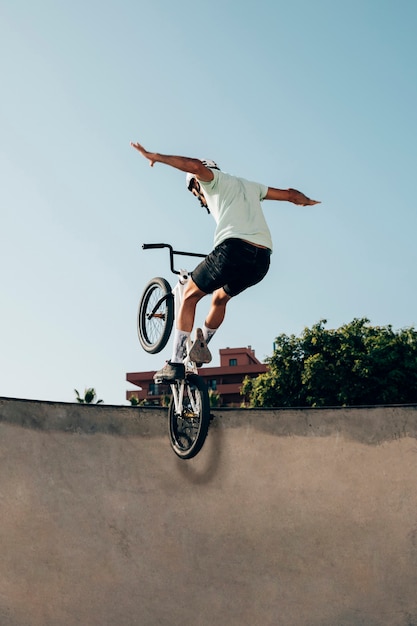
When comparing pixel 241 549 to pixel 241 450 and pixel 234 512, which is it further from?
pixel 241 450

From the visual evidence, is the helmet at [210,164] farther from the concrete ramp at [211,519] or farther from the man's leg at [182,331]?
the concrete ramp at [211,519]

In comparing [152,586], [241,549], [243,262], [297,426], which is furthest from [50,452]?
[243,262]

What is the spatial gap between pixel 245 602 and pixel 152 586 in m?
1.16

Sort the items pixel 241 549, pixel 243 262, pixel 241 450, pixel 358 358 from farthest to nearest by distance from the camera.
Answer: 1. pixel 358 358
2. pixel 241 450
3. pixel 241 549
4. pixel 243 262

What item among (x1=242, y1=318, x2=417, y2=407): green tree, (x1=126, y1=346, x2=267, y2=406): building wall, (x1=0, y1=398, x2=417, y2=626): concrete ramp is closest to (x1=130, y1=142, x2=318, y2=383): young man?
(x1=0, y1=398, x2=417, y2=626): concrete ramp

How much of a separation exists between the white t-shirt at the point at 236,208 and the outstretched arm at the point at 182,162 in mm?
102

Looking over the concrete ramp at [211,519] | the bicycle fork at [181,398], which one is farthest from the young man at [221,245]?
the concrete ramp at [211,519]

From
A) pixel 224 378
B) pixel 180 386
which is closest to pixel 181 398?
pixel 180 386

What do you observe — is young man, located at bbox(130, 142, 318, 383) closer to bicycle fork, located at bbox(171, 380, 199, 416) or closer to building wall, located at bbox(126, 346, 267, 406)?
bicycle fork, located at bbox(171, 380, 199, 416)

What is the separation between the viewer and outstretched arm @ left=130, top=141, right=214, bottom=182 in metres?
6.44

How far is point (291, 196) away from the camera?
7383mm

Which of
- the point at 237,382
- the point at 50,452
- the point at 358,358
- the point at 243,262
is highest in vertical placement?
the point at 237,382

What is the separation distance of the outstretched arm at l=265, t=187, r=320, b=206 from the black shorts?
2.80 ft

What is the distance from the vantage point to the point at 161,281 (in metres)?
7.90
